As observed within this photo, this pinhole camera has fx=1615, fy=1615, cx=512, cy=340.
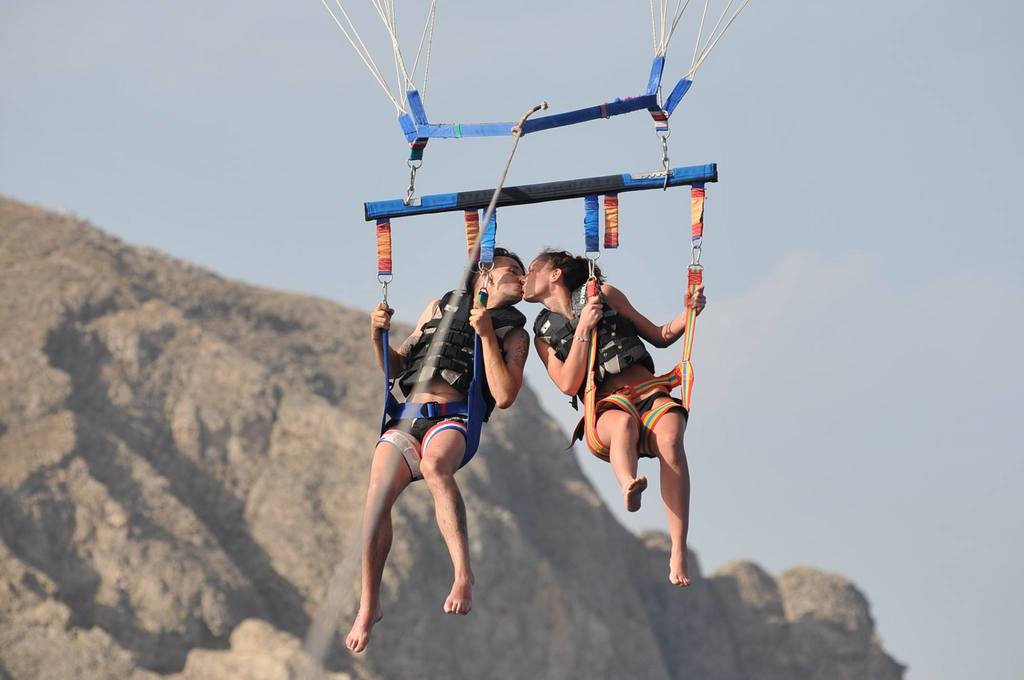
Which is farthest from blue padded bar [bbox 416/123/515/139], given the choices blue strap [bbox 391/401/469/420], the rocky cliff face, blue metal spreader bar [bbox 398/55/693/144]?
the rocky cliff face

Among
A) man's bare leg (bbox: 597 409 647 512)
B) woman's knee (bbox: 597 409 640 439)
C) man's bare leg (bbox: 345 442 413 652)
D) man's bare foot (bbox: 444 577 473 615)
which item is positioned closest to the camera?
man's bare foot (bbox: 444 577 473 615)

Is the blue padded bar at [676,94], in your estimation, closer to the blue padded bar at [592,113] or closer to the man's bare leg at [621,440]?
the blue padded bar at [592,113]

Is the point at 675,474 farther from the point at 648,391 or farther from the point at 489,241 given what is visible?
the point at 489,241

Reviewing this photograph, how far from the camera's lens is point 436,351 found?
12.9 metres

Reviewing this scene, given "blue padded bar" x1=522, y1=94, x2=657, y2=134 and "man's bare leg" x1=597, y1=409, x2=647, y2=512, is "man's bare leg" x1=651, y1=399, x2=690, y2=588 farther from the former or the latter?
"blue padded bar" x1=522, y1=94, x2=657, y2=134

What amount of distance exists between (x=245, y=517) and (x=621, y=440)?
34.7 meters

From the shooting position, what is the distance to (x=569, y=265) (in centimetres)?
1349

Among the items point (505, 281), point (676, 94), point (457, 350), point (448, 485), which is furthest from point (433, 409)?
point (676, 94)

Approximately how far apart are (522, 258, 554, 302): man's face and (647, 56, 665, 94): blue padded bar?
5.62 feet

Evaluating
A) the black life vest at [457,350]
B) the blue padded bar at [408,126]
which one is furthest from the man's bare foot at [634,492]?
the blue padded bar at [408,126]

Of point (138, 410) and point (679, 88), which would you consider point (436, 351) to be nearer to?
point (679, 88)

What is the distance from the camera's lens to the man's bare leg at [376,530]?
12094 millimetres

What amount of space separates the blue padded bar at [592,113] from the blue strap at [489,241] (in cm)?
76

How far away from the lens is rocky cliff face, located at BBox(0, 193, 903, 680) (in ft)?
131
